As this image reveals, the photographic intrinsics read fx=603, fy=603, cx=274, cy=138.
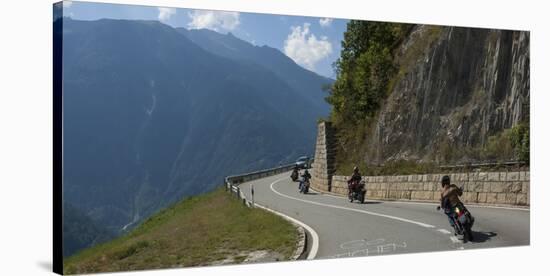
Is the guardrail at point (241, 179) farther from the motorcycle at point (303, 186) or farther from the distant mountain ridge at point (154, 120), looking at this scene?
the motorcycle at point (303, 186)

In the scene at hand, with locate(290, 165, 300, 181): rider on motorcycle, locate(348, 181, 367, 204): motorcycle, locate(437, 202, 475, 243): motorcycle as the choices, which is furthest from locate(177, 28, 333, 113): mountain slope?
locate(437, 202, 475, 243): motorcycle

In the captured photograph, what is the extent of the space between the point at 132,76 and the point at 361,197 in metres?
5.89

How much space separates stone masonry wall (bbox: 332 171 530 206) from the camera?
46.3ft

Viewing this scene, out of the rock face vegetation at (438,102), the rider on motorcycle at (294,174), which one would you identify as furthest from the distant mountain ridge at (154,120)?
the rock face vegetation at (438,102)

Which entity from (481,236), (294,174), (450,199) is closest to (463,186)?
(481,236)

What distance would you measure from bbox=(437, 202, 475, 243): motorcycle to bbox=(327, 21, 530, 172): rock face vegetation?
1.95m

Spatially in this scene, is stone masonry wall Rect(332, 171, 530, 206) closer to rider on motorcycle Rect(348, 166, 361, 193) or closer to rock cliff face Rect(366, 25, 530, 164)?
rider on motorcycle Rect(348, 166, 361, 193)

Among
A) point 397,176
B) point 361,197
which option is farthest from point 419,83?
point 361,197

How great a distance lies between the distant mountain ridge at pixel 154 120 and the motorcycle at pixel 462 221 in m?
3.42

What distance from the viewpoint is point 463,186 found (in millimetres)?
14336

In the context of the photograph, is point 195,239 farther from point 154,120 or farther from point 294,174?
point 294,174

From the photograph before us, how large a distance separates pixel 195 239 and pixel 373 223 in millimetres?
4103

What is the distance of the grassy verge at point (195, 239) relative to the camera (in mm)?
10656

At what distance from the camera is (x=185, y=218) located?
11.7 metres
